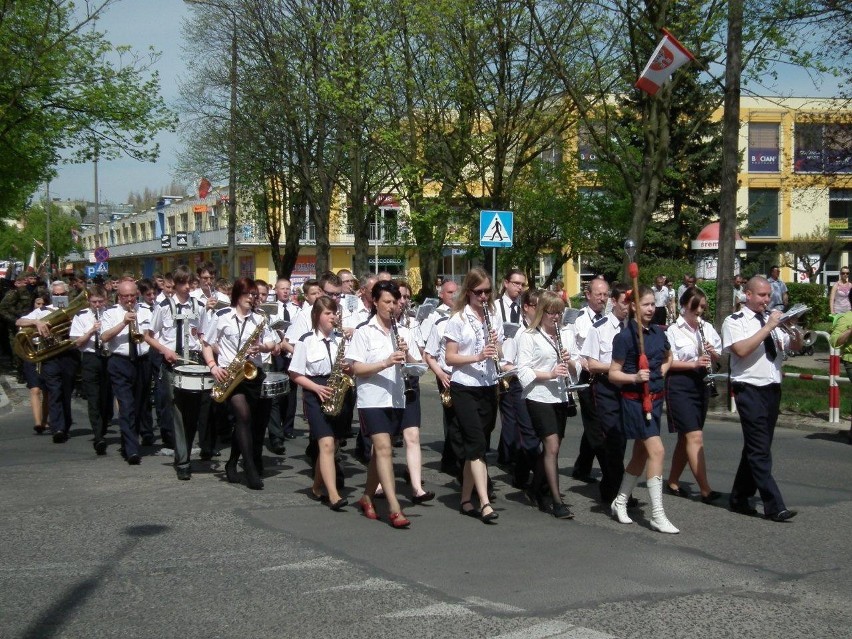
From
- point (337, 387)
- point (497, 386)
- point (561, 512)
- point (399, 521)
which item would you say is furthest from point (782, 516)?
point (337, 387)

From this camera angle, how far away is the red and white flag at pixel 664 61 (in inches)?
620

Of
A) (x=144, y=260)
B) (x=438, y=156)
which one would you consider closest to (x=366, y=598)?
(x=438, y=156)

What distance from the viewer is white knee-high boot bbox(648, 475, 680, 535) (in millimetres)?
7773

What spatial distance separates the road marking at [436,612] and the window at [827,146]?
17.1 meters

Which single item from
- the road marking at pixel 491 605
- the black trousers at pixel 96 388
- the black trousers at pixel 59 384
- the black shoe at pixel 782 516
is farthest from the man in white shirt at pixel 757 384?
the black trousers at pixel 59 384

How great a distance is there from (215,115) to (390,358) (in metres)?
25.6

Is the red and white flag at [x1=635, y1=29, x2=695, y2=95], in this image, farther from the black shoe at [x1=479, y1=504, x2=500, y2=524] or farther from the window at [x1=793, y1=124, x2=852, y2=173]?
the black shoe at [x1=479, y1=504, x2=500, y2=524]

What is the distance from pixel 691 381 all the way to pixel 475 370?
6.24 ft

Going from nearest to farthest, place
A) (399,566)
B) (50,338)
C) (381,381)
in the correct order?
(399,566), (381,381), (50,338)

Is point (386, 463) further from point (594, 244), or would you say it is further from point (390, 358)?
point (594, 244)

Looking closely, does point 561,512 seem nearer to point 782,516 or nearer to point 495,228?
point 782,516

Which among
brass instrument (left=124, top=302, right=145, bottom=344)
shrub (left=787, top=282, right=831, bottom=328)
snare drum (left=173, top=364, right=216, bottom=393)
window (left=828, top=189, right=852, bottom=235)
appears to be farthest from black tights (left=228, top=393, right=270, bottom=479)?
window (left=828, top=189, right=852, bottom=235)

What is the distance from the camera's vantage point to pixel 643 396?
7945mm

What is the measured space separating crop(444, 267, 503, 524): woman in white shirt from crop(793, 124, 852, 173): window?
14568mm
